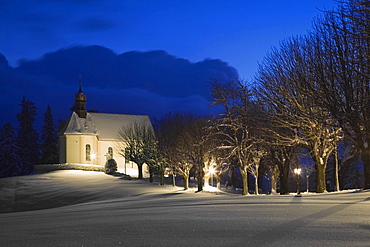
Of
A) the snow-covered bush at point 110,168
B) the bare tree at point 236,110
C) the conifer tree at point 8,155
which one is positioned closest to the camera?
the bare tree at point 236,110

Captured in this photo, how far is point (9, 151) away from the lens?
237ft

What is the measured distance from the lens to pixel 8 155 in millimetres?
72312

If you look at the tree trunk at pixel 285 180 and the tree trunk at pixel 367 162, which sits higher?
the tree trunk at pixel 367 162

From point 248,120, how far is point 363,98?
1131cm

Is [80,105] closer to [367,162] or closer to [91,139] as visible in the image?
[91,139]

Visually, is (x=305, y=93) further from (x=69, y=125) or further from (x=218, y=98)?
(x=69, y=125)

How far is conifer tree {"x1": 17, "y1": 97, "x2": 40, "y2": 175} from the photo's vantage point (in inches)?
3027

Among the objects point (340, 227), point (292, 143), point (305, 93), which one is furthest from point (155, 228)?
point (292, 143)

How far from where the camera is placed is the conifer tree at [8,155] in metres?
71.9

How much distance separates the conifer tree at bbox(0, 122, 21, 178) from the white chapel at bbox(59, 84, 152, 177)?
9.70m

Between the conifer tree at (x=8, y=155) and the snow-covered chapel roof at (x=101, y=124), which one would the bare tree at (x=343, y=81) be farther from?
the conifer tree at (x=8, y=155)

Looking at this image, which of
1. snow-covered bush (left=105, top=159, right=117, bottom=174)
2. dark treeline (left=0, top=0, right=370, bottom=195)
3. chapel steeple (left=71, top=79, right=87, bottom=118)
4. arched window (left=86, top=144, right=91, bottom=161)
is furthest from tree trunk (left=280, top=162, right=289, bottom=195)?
chapel steeple (left=71, top=79, right=87, bottom=118)

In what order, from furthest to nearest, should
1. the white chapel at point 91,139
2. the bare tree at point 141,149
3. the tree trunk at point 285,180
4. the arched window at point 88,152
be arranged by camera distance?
the arched window at point 88,152
the white chapel at point 91,139
the bare tree at point 141,149
the tree trunk at point 285,180

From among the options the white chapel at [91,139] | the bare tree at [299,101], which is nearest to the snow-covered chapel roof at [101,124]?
the white chapel at [91,139]
